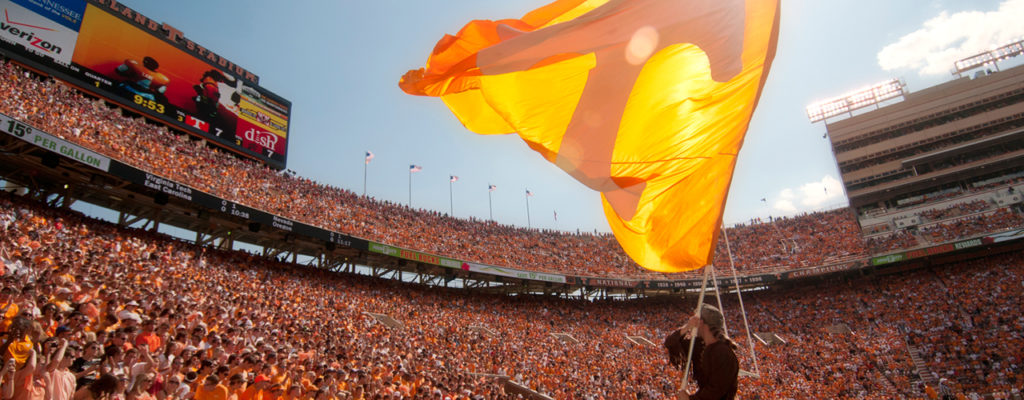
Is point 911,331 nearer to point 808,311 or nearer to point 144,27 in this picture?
point 808,311

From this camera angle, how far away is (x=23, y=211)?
46.5ft

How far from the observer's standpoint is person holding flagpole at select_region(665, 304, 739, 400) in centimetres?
322

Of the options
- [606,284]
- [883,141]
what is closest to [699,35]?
[606,284]

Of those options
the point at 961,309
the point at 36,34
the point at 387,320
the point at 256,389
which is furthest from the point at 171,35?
the point at 961,309

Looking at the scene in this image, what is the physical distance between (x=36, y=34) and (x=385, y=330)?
1669 cm

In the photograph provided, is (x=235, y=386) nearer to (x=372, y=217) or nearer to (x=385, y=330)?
(x=385, y=330)

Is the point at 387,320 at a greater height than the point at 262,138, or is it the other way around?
the point at 262,138

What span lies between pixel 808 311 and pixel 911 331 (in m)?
5.99

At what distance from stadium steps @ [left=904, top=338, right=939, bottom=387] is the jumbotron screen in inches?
1306

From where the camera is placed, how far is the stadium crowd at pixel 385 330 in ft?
20.5

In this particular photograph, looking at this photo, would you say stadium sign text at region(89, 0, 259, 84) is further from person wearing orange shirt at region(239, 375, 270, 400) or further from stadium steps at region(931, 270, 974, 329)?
stadium steps at region(931, 270, 974, 329)

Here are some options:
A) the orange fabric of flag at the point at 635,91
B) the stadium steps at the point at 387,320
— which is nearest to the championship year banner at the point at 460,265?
the stadium steps at the point at 387,320

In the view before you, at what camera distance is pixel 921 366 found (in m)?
26.1

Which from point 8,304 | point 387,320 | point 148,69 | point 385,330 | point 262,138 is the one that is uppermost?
point 148,69
